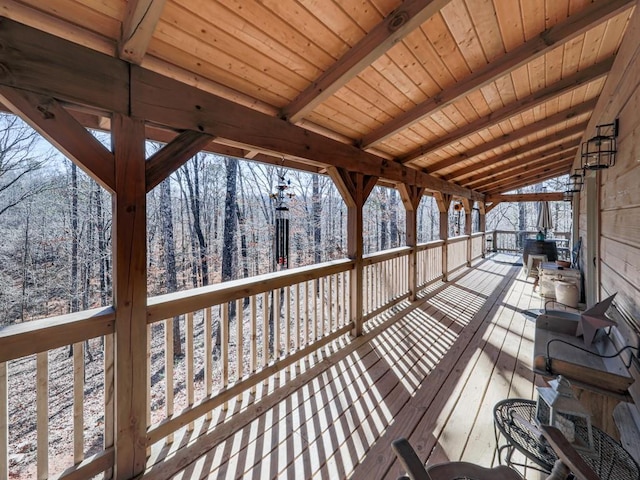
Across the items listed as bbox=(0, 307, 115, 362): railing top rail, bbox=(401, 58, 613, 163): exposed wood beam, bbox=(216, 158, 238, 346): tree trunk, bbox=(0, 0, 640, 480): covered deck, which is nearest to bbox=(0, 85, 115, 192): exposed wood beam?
bbox=(0, 0, 640, 480): covered deck

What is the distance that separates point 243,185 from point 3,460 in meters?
9.48

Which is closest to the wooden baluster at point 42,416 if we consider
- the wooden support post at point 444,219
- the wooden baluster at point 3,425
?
the wooden baluster at point 3,425

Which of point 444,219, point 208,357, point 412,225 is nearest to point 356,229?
point 412,225

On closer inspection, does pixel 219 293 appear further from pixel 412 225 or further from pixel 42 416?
pixel 412 225

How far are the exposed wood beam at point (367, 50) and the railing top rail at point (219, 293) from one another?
1.42m

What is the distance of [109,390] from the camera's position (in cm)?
157

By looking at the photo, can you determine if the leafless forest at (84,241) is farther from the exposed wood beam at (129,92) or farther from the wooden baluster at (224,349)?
the wooden baluster at (224,349)

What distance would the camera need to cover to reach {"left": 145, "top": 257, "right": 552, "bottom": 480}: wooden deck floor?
5.66 feet

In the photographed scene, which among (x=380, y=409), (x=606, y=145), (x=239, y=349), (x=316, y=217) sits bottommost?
(x=380, y=409)

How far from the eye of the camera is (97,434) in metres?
4.45

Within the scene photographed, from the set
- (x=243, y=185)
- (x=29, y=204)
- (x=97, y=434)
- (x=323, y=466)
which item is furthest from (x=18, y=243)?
(x=323, y=466)

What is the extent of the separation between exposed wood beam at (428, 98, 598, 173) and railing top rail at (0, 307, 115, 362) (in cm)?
495

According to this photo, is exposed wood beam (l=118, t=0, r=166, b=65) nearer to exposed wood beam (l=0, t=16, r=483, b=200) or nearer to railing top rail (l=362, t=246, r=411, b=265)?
exposed wood beam (l=0, t=16, r=483, b=200)

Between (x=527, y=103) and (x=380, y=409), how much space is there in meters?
3.38
